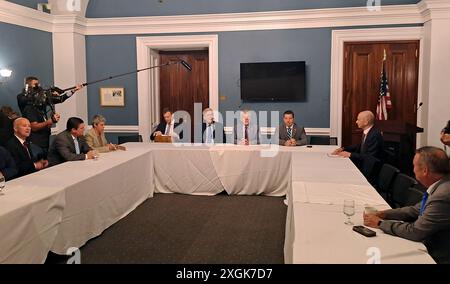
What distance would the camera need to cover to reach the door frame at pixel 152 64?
24.0 ft

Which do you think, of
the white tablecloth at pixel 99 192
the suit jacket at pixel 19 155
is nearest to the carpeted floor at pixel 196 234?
the white tablecloth at pixel 99 192

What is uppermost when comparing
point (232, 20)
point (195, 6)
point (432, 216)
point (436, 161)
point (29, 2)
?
point (195, 6)

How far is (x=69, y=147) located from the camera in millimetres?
4488

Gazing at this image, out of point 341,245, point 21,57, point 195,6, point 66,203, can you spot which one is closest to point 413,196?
point 341,245

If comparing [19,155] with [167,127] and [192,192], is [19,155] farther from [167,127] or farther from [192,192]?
[167,127]

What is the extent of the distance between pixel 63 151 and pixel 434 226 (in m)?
3.64

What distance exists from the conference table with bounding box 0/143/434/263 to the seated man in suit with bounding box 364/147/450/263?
7 centimetres

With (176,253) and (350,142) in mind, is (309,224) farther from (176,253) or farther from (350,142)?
(350,142)

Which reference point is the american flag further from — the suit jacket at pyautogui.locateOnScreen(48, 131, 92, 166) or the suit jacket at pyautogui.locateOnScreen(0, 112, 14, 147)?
the suit jacket at pyautogui.locateOnScreen(0, 112, 14, 147)

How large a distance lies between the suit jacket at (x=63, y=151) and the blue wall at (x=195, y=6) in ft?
12.2

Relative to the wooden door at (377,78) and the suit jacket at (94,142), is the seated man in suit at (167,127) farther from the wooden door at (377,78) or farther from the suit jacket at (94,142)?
the wooden door at (377,78)

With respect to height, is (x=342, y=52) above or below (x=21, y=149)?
above
